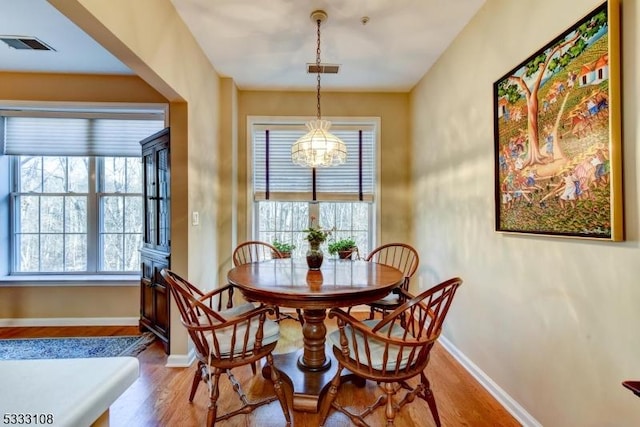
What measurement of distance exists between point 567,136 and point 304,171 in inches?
107

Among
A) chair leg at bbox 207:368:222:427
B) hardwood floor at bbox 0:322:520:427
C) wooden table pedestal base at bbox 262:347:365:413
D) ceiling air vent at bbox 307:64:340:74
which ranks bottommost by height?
hardwood floor at bbox 0:322:520:427

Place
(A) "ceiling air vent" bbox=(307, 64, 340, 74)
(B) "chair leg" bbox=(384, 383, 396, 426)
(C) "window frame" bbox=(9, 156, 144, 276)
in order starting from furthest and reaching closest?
1. (C) "window frame" bbox=(9, 156, 144, 276)
2. (A) "ceiling air vent" bbox=(307, 64, 340, 74)
3. (B) "chair leg" bbox=(384, 383, 396, 426)

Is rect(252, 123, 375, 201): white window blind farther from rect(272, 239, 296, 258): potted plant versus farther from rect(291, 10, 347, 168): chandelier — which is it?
rect(291, 10, 347, 168): chandelier

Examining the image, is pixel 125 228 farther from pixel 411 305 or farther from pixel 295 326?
pixel 411 305

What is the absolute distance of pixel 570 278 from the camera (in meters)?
1.53

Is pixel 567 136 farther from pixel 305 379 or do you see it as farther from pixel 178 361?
pixel 178 361

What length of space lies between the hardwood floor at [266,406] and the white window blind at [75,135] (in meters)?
2.28

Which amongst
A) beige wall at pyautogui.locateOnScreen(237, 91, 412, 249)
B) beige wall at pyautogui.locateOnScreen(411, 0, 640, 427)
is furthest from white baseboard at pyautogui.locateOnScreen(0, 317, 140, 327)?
beige wall at pyautogui.locateOnScreen(411, 0, 640, 427)

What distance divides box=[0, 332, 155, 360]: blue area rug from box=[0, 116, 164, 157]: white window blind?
6.24 ft

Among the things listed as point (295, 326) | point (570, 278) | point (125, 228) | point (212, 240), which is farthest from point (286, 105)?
point (570, 278)

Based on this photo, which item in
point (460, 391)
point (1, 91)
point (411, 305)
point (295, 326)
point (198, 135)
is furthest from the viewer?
point (295, 326)

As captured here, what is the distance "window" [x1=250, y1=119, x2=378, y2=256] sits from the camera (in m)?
3.80

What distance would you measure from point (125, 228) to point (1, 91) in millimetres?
1795

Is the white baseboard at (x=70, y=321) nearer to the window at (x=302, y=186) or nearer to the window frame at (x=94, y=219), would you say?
the window frame at (x=94, y=219)
